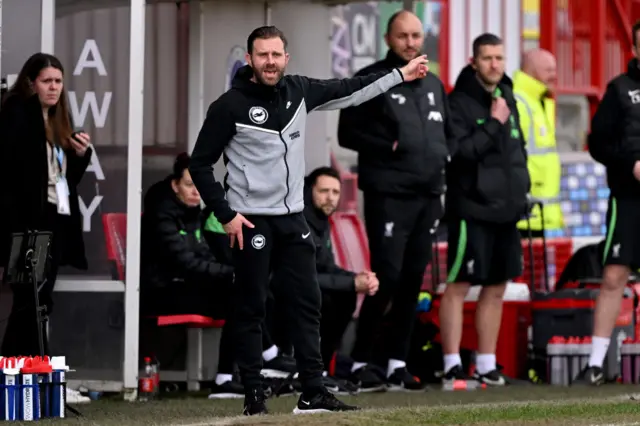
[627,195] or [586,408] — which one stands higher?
[627,195]

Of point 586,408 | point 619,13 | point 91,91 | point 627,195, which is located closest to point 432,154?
point 627,195

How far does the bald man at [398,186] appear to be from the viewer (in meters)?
14.5

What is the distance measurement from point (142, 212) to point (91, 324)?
111 centimetres

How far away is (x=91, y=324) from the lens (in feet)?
45.1

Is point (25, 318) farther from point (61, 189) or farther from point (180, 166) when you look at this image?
point (180, 166)

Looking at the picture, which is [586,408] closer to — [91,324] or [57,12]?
[91,324]

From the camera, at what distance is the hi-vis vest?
17.0m

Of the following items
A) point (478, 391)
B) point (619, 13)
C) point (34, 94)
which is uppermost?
point (619, 13)

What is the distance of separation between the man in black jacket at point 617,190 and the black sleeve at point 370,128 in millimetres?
1564

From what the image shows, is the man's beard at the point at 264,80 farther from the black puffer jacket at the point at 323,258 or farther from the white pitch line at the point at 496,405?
the black puffer jacket at the point at 323,258

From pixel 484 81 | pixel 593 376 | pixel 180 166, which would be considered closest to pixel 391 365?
pixel 593 376

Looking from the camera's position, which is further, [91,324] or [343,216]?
[343,216]

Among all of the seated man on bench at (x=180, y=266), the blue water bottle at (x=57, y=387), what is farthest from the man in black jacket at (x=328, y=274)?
the blue water bottle at (x=57, y=387)

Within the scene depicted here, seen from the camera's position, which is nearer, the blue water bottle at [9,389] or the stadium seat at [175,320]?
the blue water bottle at [9,389]
